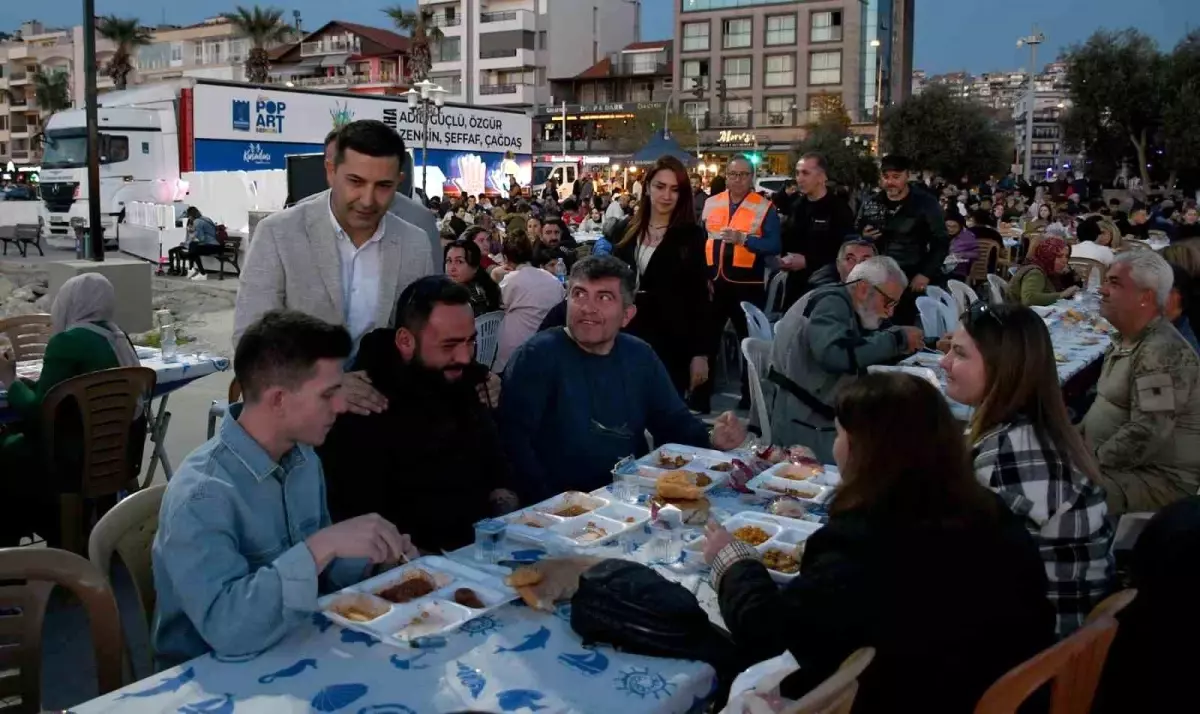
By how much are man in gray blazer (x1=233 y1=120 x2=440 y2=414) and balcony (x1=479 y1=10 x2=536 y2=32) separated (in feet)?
205

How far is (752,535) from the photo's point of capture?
2.79 meters

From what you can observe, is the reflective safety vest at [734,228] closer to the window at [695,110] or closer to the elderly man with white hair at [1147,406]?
the elderly man with white hair at [1147,406]

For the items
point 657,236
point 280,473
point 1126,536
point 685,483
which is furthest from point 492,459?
point 657,236

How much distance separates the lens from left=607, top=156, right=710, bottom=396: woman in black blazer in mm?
6332

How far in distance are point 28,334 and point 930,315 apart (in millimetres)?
6356

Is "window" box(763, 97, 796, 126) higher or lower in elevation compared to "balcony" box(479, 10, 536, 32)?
lower

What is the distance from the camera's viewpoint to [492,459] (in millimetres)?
3611

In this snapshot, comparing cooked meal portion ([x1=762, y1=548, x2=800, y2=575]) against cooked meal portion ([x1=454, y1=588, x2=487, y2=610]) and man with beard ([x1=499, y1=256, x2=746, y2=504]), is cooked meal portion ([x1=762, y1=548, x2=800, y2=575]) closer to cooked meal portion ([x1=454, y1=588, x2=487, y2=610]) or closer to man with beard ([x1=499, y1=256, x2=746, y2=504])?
cooked meal portion ([x1=454, y1=588, x2=487, y2=610])

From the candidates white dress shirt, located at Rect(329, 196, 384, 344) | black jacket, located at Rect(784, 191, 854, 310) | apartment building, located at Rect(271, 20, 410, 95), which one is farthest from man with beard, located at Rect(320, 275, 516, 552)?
apartment building, located at Rect(271, 20, 410, 95)

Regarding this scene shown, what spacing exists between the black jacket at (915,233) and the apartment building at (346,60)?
184ft

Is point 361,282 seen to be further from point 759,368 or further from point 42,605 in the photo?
point 759,368

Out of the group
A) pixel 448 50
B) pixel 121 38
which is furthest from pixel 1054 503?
pixel 448 50

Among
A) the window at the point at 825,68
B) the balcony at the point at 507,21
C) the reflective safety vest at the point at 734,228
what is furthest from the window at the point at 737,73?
the reflective safety vest at the point at 734,228

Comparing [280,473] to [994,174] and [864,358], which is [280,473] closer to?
[864,358]
